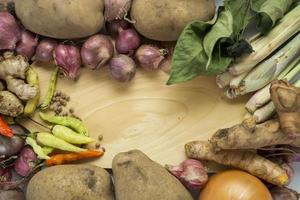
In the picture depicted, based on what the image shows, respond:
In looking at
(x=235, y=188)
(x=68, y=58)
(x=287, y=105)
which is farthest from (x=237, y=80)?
(x=68, y=58)

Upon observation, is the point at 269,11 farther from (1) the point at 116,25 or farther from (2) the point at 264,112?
(1) the point at 116,25

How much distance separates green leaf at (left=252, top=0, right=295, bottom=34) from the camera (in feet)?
2.91

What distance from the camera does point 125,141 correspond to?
1.00 metres

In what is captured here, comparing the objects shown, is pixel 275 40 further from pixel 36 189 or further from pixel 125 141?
pixel 36 189

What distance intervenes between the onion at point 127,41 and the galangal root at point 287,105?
0.32m

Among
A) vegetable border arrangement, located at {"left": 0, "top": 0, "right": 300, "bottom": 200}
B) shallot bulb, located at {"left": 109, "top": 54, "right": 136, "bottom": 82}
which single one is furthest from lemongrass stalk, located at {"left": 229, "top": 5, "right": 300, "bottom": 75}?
shallot bulb, located at {"left": 109, "top": 54, "right": 136, "bottom": 82}

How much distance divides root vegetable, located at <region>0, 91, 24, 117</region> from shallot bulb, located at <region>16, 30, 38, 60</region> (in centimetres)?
10

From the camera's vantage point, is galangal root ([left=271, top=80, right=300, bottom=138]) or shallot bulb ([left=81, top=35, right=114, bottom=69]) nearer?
galangal root ([left=271, top=80, right=300, bottom=138])

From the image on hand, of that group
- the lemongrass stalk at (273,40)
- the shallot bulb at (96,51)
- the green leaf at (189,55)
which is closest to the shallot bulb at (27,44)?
the shallot bulb at (96,51)

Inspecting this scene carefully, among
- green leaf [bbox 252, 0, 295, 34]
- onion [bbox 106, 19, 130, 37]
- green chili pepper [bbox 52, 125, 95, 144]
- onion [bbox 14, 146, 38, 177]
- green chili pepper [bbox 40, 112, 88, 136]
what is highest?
green leaf [bbox 252, 0, 295, 34]

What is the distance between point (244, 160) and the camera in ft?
3.12

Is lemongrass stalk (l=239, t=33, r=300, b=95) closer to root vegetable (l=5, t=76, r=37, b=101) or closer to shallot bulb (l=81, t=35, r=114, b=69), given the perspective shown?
shallot bulb (l=81, t=35, r=114, b=69)

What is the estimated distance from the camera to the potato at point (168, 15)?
92 centimetres

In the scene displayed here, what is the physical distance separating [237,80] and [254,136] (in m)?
0.13
